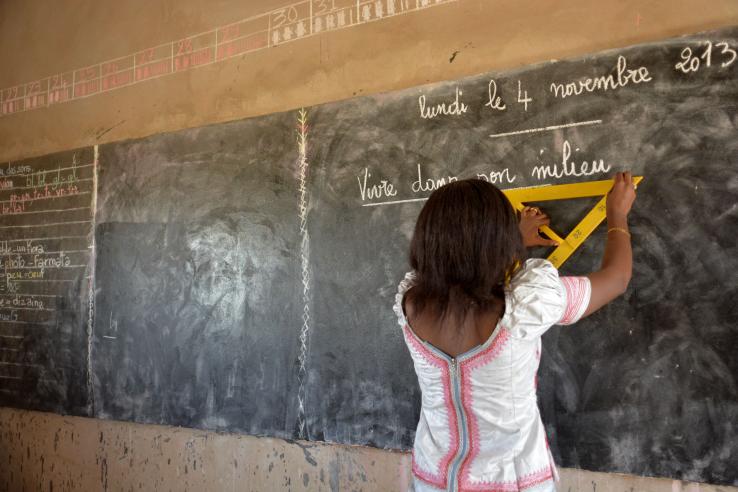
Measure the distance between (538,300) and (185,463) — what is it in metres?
2.14

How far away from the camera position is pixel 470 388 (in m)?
1.29

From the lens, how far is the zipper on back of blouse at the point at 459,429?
130 centimetres

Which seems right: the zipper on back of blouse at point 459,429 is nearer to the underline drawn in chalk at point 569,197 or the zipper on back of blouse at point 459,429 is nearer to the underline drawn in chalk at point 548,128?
the underline drawn in chalk at point 569,197

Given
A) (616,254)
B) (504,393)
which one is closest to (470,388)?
(504,393)

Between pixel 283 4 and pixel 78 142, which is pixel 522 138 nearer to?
pixel 283 4

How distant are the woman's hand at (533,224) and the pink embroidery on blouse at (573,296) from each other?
498 mm

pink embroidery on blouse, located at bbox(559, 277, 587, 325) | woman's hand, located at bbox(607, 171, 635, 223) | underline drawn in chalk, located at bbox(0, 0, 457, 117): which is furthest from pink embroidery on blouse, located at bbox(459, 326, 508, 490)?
underline drawn in chalk, located at bbox(0, 0, 457, 117)

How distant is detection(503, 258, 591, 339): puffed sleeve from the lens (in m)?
1.25

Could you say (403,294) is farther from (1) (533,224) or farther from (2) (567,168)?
(2) (567,168)

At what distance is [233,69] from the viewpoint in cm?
271

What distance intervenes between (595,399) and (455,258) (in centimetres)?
88

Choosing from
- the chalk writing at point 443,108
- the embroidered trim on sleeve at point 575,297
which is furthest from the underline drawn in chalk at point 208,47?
the embroidered trim on sleeve at point 575,297

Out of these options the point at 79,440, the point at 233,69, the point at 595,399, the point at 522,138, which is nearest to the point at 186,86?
the point at 233,69

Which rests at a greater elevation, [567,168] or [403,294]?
[567,168]
